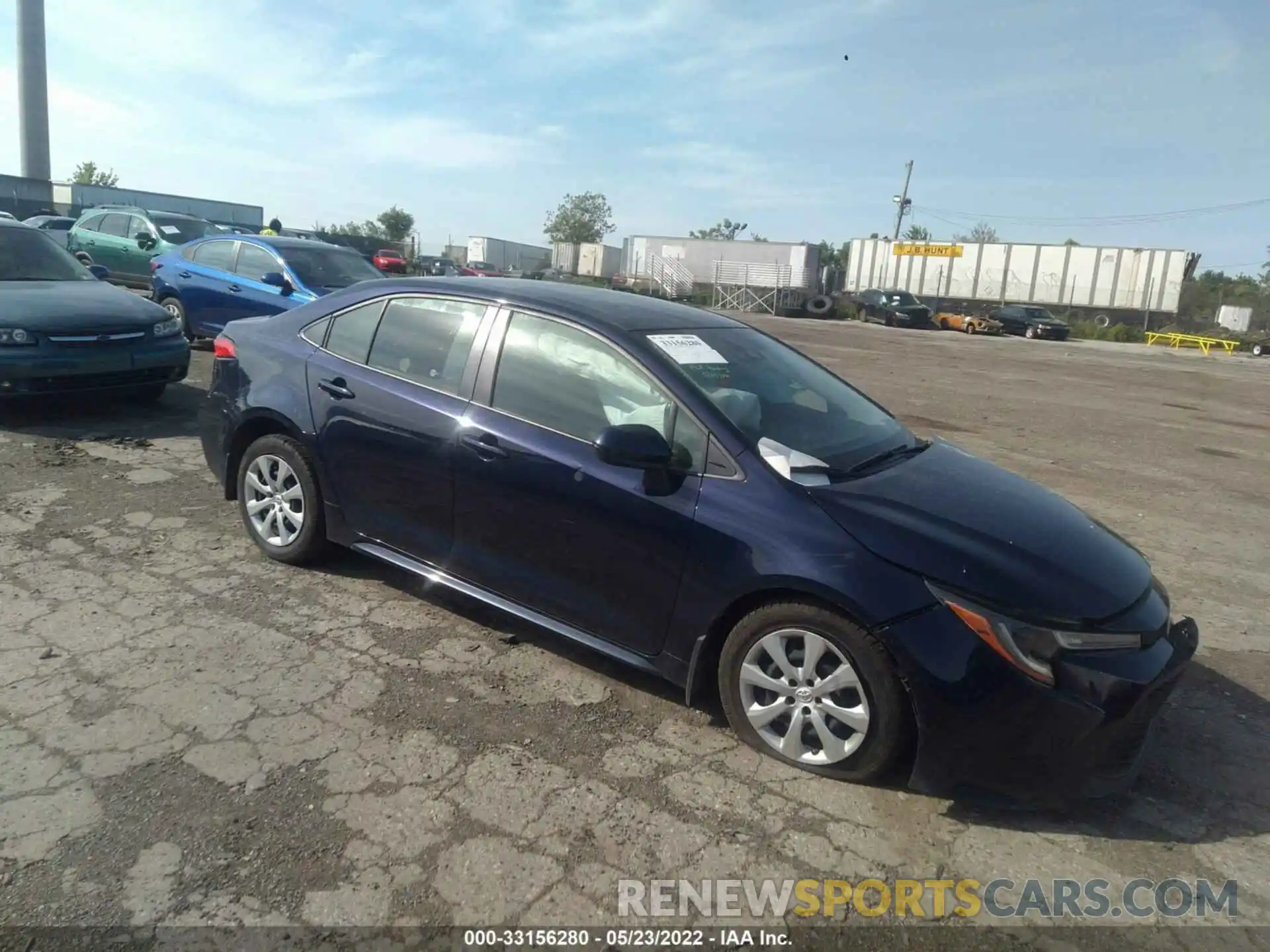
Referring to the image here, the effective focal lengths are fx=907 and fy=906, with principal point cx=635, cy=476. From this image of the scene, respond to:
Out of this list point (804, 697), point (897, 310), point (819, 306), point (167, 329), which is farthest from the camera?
point (819, 306)

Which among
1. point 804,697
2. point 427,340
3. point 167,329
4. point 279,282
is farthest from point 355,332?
point 279,282

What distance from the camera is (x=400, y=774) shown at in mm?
3094

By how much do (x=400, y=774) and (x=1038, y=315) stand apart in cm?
4353

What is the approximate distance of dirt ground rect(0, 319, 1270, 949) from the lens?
2.58 metres

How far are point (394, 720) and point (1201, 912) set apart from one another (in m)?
2.71

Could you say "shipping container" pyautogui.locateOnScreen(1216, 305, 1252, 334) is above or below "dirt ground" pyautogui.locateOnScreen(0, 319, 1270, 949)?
above

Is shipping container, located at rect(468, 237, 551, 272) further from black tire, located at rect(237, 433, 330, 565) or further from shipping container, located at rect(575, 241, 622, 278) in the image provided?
black tire, located at rect(237, 433, 330, 565)

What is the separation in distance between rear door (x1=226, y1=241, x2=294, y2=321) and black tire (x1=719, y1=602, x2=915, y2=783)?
7.99m

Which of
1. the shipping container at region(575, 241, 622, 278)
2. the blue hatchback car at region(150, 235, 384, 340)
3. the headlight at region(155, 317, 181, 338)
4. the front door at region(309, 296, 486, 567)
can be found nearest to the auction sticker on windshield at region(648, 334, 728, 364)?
the front door at region(309, 296, 486, 567)

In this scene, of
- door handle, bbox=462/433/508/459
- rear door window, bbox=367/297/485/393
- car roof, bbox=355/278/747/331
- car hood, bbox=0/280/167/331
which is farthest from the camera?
car hood, bbox=0/280/167/331

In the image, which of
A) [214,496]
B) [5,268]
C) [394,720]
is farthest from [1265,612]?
[5,268]

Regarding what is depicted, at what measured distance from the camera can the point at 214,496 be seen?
5895 mm

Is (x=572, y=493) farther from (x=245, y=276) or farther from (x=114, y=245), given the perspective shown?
(x=114, y=245)

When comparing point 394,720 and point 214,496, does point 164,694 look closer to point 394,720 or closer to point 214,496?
point 394,720
